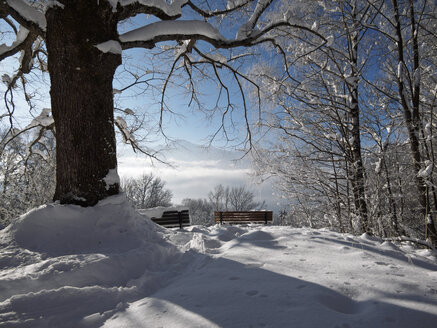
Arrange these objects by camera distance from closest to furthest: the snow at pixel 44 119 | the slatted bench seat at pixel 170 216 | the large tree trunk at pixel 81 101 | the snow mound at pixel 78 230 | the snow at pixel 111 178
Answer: the snow mound at pixel 78 230 < the large tree trunk at pixel 81 101 < the snow at pixel 111 178 < the snow at pixel 44 119 < the slatted bench seat at pixel 170 216

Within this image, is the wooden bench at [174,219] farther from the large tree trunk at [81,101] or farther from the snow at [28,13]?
the snow at [28,13]

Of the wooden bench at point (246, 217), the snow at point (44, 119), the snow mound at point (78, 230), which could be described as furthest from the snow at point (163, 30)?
the wooden bench at point (246, 217)

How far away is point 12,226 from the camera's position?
2.55 m

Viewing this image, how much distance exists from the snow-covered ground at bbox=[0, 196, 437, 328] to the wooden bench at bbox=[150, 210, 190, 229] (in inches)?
226

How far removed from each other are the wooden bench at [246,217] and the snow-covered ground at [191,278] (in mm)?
8502

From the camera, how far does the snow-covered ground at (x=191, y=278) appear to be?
1.29 m

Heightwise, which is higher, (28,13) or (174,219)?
(28,13)

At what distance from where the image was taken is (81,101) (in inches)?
117

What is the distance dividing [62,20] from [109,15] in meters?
0.60

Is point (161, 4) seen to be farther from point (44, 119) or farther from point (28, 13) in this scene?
point (44, 119)

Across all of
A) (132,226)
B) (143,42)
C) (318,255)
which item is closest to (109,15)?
(143,42)

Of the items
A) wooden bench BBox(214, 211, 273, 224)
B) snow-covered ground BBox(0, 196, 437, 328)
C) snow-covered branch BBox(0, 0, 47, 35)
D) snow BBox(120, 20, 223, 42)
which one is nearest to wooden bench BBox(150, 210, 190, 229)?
wooden bench BBox(214, 211, 273, 224)

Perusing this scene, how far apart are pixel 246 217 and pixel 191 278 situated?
9.94 metres

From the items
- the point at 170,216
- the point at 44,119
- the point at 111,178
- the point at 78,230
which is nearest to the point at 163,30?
the point at 111,178
